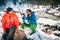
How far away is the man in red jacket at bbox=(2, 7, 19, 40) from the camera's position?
176 centimetres

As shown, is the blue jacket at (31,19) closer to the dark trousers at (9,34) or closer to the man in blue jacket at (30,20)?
the man in blue jacket at (30,20)

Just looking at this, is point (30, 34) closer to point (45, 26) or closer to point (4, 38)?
point (45, 26)

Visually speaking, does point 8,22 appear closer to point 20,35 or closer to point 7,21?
point 7,21

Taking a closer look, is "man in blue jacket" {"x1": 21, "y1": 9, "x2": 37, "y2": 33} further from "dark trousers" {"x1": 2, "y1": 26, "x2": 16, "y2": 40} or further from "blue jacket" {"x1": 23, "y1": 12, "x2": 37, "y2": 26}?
"dark trousers" {"x1": 2, "y1": 26, "x2": 16, "y2": 40}

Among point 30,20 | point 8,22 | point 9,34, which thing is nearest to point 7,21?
point 8,22

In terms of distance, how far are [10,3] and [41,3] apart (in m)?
0.41

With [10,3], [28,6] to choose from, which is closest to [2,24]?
[10,3]

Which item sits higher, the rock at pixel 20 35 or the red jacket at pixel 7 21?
the red jacket at pixel 7 21

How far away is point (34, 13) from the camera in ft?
5.93

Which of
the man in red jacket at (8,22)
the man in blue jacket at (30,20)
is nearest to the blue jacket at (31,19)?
the man in blue jacket at (30,20)

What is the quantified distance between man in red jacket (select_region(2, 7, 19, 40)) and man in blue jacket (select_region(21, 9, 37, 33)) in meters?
0.10

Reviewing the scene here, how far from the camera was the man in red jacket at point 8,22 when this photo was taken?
176 cm

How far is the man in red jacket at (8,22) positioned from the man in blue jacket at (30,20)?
103 millimetres

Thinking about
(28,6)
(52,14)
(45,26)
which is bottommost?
(45,26)
